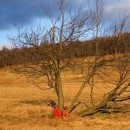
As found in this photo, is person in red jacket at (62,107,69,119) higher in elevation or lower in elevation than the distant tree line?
lower

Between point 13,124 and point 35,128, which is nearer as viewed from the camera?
point 35,128

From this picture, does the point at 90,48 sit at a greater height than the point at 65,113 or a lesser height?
greater

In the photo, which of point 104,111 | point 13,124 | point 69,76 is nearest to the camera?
point 13,124

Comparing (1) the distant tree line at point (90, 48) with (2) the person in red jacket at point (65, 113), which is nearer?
(2) the person in red jacket at point (65, 113)

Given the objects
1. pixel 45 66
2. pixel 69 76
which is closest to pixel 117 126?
pixel 45 66

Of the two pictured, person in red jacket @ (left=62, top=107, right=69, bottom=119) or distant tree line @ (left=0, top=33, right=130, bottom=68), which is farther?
distant tree line @ (left=0, top=33, right=130, bottom=68)

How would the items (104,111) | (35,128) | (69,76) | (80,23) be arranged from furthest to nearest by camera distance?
(69,76) < (104,111) < (80,23) < (35,128)

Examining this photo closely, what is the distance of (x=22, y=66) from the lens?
2177 centimetres

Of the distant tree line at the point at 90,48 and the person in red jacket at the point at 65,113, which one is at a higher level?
the distant tree line at the point at 90,48

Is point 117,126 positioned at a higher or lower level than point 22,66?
lower

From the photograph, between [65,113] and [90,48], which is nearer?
[65,113]

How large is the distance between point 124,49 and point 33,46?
3.49 meters

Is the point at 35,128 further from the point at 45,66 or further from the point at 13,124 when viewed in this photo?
the point at 45,66

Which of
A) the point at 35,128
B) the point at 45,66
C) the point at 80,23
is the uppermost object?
the point at 80,23
